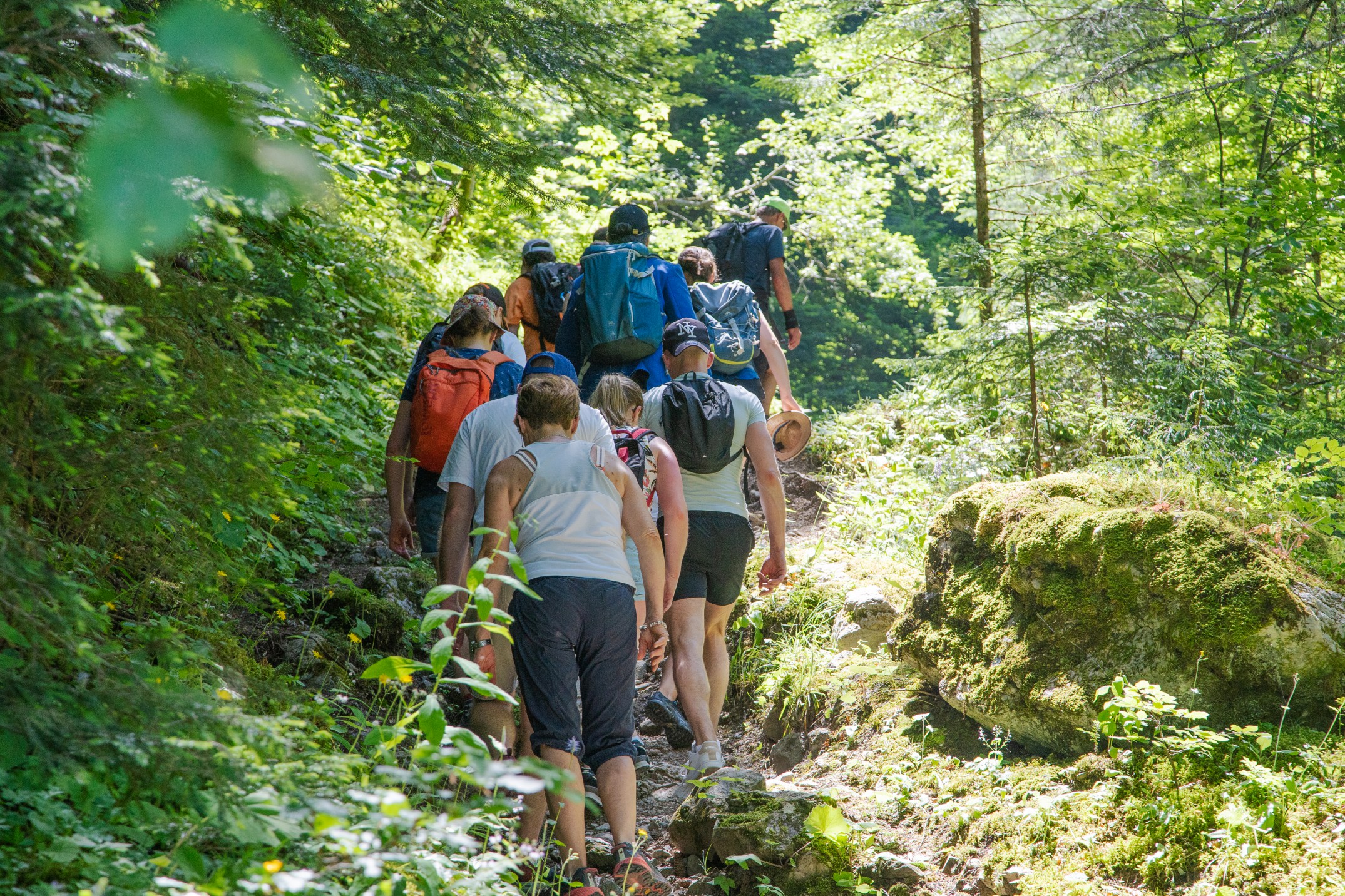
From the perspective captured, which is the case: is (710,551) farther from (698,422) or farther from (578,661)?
(578,661)

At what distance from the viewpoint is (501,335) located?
18.1ft

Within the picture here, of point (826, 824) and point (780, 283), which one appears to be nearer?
point (826, 824)

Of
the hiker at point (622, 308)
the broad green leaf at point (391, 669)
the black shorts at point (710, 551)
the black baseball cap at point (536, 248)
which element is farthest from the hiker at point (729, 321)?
the broad green leaf at point (391, 669)

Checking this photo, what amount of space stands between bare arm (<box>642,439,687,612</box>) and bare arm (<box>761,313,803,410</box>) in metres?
2.73

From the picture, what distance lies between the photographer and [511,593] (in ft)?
12.2

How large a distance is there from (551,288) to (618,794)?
4048mm

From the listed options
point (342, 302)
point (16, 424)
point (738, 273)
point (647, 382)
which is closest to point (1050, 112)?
point (738, 273)

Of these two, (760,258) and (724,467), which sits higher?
(760,258)

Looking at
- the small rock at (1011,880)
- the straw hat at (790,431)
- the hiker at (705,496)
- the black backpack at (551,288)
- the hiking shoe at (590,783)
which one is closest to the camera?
the small rock at (1011,880)

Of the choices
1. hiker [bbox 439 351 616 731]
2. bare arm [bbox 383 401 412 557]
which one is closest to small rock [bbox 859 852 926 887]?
hiker [bbox 439 351 616 731]

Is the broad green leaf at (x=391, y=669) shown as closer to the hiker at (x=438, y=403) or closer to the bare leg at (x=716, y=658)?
the hiker at (x=438, y=403)

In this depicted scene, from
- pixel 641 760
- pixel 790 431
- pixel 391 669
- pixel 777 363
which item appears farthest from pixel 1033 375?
pixel 391 669

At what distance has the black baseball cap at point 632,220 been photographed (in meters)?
6.11

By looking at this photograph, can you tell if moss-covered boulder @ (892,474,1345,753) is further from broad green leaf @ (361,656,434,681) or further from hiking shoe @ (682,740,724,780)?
broad green leaf @ (361,656,434,681)
